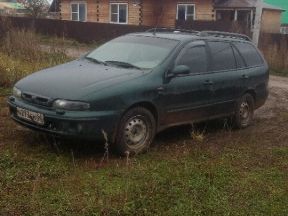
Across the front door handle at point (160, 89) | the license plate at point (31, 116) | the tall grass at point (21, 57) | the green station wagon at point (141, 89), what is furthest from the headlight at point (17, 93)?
the tall grass at point (21, 57)

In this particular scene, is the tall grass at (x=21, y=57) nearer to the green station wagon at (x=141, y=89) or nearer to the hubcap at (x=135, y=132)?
the green station wagon at (x=141, y=89)

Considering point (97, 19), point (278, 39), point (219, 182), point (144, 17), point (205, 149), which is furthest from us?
point (97, 19)

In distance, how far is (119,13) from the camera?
3403cm

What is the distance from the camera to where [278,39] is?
20.7 metres

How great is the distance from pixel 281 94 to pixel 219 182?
8364 mm

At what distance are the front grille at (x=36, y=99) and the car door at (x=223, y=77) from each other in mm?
2813

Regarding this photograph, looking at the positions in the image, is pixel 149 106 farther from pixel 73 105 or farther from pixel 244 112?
pixel 244 112

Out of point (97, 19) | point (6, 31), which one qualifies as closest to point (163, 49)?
point (6, 31)

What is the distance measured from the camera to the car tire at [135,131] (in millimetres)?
6480

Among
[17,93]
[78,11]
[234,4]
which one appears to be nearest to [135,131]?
[17,93]

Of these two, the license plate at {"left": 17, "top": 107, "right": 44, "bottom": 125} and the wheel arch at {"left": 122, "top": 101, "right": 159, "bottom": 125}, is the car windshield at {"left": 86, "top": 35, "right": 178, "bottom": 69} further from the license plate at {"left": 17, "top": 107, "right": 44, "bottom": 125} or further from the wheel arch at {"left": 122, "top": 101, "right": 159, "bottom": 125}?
the license plate at {"left": 17, "top": 107, "right": 44, "bottom": 125}

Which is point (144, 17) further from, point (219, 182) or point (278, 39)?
point (219, 182)

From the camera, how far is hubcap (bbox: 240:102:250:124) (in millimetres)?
8891

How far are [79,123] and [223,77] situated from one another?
3.00 m
